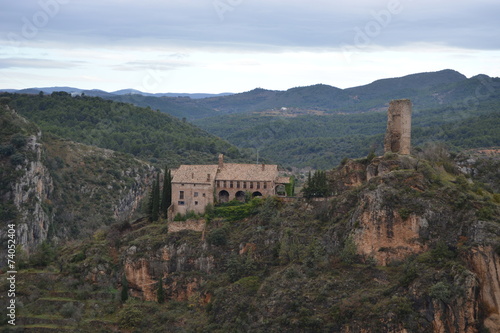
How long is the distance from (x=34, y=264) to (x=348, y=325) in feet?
105

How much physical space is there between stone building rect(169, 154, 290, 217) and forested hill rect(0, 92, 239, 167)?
59.4 m

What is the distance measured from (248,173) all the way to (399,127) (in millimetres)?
14009

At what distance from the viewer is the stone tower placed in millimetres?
56781

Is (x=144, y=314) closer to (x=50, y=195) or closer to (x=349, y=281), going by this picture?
(x=349, y=281)

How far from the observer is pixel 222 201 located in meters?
60.9

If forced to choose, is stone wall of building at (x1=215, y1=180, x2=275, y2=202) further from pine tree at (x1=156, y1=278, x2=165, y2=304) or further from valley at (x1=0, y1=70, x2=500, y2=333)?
pine tree at (x1=156, y1=278, x2=165, y2=304)

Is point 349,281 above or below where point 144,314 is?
above

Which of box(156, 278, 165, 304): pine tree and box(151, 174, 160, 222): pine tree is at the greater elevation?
box(151, 174, 160, 222): pine tree

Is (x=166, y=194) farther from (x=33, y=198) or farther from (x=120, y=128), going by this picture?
(x=120, y=128)

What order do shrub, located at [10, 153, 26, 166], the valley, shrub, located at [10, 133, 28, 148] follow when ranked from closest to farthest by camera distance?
1. the valley
2. shrub, located at [10, 153, 26, 166]
3. shrub, located at [10, 133, 28, 148]

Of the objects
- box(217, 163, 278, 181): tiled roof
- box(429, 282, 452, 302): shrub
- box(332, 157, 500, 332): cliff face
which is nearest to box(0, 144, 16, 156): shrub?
box(217, 163, 278, 181): tiled roof

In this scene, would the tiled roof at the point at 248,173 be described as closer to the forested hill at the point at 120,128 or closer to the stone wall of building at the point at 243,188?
the stone wall of building at the point at 243,188

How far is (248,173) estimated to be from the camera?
6112cm

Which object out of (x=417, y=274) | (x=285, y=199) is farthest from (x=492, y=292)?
(x=285, y=199)
